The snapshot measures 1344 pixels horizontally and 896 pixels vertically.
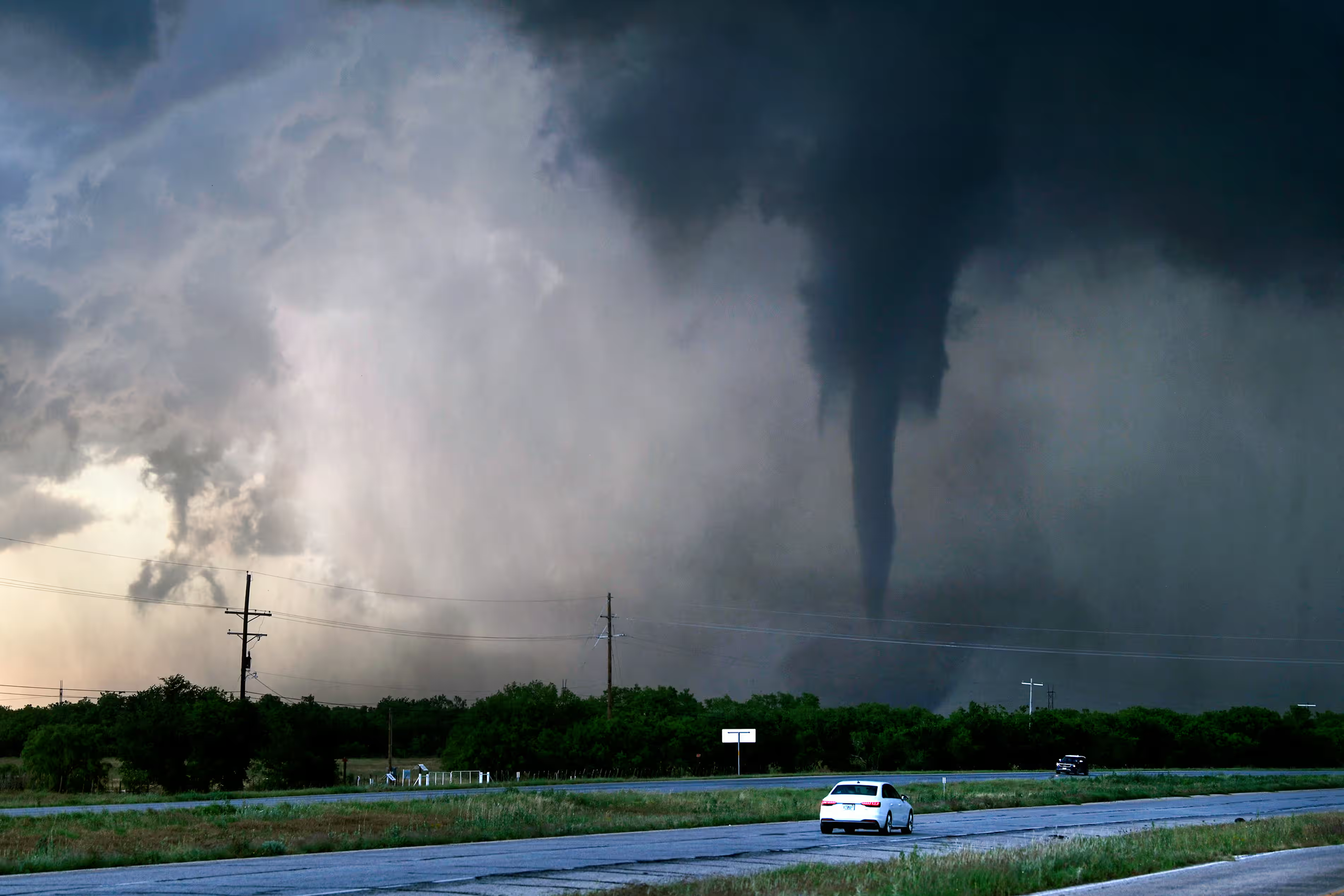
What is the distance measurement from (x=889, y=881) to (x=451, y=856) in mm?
14629

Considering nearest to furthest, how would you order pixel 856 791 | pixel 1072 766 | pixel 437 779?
pixel 856 791 < pixel 437 779 < pixel 1072 766

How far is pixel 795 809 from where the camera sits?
5809 centimetres

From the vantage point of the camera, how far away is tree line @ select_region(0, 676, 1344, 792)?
97.8 metres

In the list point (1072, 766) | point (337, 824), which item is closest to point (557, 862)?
point (337, 824)

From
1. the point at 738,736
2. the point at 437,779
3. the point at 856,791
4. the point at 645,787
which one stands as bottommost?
the point at 437,779

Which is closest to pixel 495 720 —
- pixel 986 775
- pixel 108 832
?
pixel 986 775

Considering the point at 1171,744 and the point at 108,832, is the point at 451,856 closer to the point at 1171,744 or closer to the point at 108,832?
the point at 108,832

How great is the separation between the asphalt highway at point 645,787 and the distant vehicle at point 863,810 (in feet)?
84.5

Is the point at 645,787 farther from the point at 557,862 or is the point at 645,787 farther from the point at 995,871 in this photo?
the point at 995,871

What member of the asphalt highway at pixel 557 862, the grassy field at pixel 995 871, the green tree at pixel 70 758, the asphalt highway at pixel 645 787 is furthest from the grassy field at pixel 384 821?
the green tree at pixel 70 758

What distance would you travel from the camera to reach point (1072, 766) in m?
107

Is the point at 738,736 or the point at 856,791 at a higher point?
the point at 856,791

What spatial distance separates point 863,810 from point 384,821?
18.7m

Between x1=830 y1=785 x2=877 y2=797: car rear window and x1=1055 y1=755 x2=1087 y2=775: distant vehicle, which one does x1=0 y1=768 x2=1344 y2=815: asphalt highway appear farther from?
x1=830 y1=785 x2=877 y2=797: car rear window
